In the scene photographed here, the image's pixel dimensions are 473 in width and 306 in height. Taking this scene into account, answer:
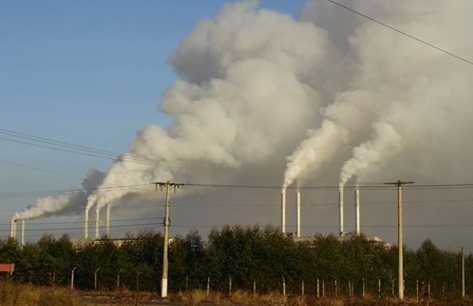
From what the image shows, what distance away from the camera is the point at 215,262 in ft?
196

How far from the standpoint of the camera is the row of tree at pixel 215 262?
59562 millimetres

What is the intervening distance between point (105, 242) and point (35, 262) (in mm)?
6405

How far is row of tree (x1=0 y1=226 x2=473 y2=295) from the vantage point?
59.6 m

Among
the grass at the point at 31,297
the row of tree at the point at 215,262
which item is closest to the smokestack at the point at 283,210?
the row of tree at the point at 215,262

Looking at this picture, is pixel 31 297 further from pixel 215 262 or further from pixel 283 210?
pixel 283 210

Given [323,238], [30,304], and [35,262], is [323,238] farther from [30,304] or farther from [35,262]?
[30,304]

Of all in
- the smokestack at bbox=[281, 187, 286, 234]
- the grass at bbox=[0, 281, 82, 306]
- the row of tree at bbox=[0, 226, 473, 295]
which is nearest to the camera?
the grass at bbox=[0, 281, 82, 306]

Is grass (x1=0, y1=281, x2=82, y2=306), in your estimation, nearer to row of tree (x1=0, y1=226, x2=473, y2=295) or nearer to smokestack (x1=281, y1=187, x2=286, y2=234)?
row of tree (x1=0, y1=226, x2=473, y2=295)

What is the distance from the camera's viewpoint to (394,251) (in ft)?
240

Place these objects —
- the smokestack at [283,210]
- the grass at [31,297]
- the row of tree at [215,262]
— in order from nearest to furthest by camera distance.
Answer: the grass at [31,297]
the row of tree at [215,262]
the smokestack at [283,210]

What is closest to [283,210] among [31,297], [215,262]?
[215,262]

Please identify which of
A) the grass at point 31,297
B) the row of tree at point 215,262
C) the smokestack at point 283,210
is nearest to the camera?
the grass at point 31,297

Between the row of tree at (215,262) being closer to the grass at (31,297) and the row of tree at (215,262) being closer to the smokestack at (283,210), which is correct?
the smokestack at (283,210)

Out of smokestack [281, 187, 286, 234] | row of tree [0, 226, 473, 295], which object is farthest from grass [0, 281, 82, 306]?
smokestack [281, 187, 286, 234]
